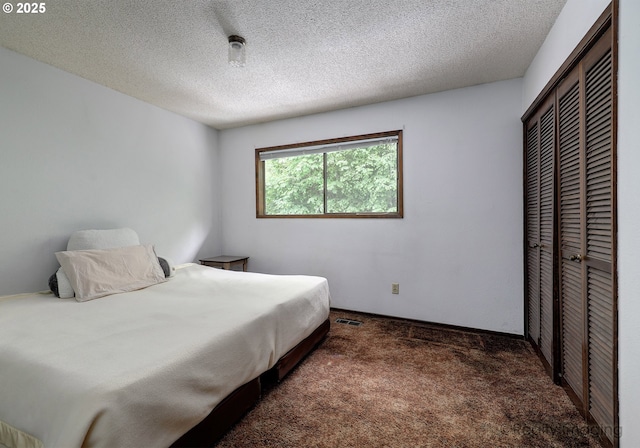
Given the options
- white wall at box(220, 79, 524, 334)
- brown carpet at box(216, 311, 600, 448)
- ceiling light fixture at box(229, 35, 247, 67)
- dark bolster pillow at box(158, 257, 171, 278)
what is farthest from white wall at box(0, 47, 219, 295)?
brown carpet at box(216, 311, 600, 448)

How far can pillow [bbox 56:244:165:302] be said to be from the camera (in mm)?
2180

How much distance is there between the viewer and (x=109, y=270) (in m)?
2.36

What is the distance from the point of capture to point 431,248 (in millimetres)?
3152

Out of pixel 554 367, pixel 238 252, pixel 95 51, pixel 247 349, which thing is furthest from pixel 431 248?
pixel 95 51

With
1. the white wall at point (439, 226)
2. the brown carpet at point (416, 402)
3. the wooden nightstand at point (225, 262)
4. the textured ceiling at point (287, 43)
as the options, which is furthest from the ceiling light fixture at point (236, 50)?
the wooden nightstand at point (225, 262)

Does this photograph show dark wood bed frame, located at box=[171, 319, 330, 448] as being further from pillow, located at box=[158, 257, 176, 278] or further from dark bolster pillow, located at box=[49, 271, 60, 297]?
dark bolster pillow, located at box=[49, 271, 60, 297]

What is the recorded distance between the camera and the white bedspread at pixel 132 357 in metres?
1.04

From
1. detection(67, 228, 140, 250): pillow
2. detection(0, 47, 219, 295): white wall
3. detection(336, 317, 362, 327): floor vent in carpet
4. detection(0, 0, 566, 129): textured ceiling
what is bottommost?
detection(336, 317, 362, 327): floor vent in carpet

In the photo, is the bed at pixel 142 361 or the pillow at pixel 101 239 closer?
the bed at pixel 142 361

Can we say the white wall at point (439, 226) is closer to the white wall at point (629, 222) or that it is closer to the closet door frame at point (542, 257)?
the closet door frame at point (542, 257)

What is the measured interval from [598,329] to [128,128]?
4047 mm

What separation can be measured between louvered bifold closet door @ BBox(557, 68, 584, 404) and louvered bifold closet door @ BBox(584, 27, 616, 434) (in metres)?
0.10

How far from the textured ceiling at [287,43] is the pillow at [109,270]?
61.8 inches

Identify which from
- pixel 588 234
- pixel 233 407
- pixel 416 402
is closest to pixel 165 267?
pixel 233 407
